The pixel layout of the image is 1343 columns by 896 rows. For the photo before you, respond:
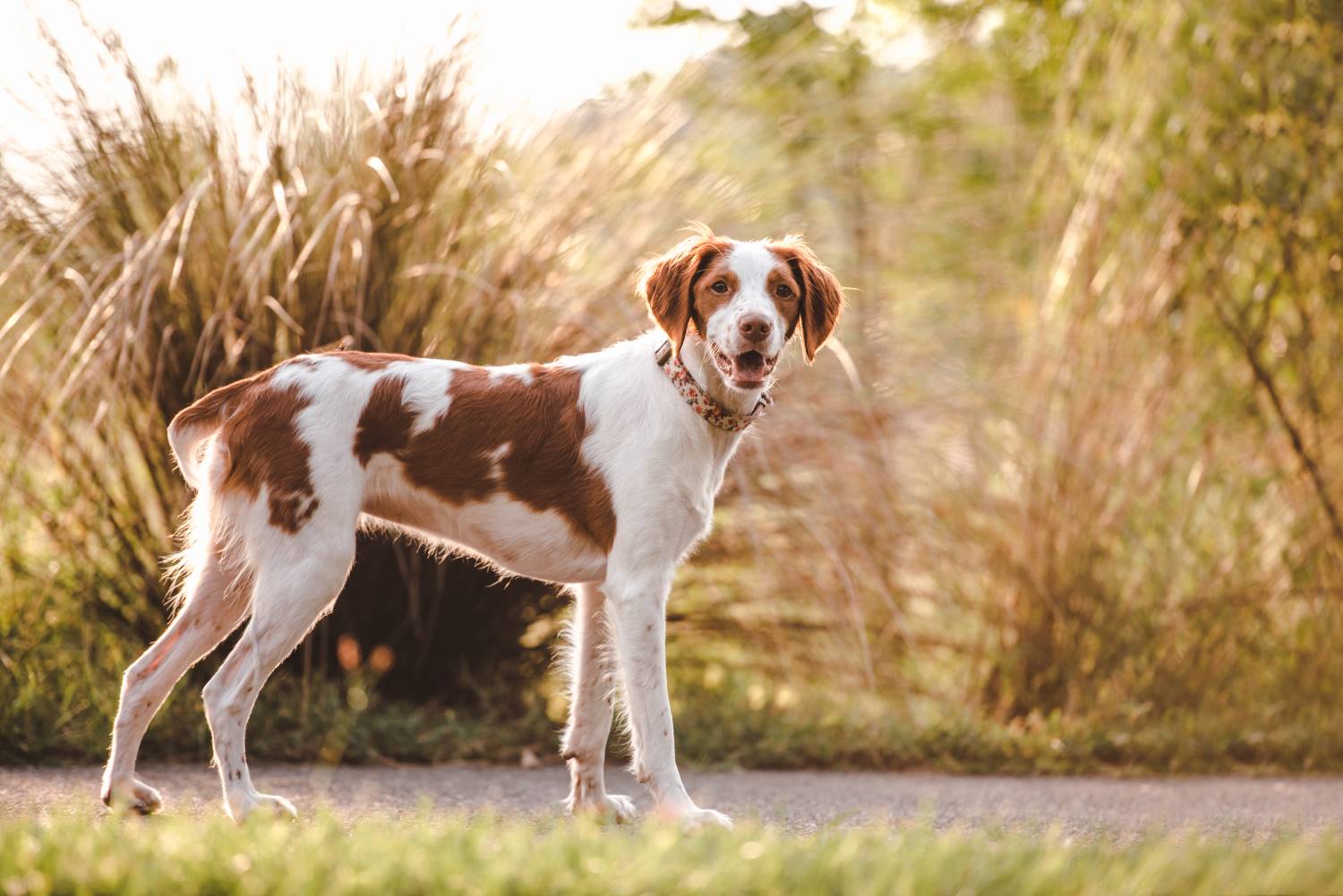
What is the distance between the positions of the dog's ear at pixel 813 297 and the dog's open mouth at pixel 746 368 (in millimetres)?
244

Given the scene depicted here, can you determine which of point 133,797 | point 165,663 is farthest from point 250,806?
point 165,663

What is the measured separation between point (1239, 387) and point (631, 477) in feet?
11.2

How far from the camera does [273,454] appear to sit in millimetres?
3361

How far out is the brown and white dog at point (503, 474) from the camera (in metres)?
3.32

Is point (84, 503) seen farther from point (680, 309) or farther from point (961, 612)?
point (961, 612)

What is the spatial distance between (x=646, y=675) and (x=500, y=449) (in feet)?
2.14

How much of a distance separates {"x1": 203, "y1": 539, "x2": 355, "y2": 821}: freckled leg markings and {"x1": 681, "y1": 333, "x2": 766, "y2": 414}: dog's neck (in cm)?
94

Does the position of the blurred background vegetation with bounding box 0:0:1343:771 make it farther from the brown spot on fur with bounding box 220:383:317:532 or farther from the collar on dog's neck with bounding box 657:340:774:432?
the collar on dog's neck with bounding box 657:340:774:432

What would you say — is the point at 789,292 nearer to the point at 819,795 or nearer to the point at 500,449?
the point at 500,449

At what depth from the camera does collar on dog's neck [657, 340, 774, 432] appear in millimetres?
3436

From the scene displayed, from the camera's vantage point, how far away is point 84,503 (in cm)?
467

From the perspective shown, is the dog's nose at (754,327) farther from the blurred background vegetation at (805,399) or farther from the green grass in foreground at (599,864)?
the blurred background vegetation at (805,399)

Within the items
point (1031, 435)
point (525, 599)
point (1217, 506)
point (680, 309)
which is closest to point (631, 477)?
point (680, 309)

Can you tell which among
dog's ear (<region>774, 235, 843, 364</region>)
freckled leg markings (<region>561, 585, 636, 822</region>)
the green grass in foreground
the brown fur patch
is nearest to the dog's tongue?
dog's ear (<region>774, 235, 843, 364</region>)
